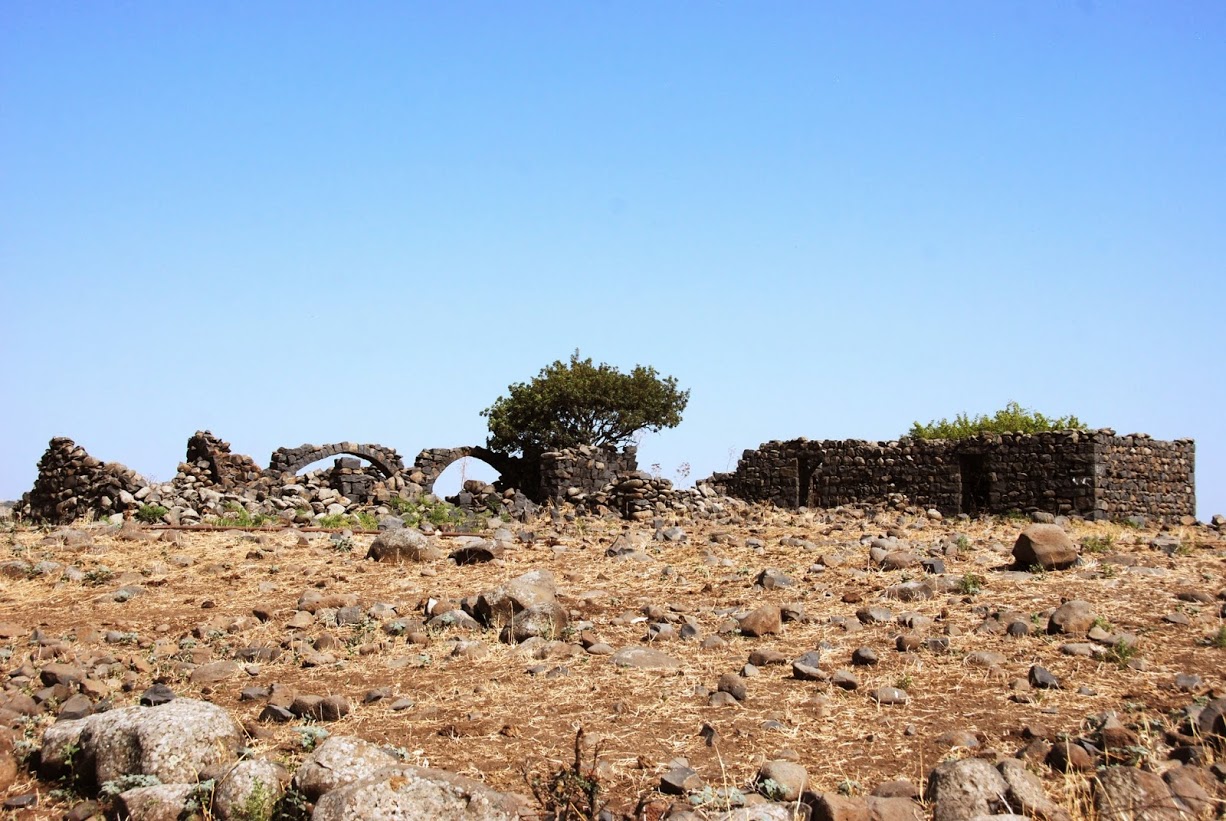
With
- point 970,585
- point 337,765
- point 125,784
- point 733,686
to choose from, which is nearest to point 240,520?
point 970,585

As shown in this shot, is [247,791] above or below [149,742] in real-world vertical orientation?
below

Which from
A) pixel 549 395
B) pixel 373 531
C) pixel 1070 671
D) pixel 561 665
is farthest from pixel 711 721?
pixel 549 395

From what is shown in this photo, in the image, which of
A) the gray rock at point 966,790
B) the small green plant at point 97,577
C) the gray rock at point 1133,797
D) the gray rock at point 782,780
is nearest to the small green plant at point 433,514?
the small green plant at point 97,577

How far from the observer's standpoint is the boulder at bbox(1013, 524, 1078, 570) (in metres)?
10.0

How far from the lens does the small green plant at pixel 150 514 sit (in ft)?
54.1

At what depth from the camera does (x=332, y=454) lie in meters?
25.4

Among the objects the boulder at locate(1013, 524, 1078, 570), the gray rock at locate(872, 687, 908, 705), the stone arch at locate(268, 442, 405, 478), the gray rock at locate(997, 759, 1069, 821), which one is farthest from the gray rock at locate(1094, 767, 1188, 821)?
the stone arch at locate(268, 442, 405, 478)

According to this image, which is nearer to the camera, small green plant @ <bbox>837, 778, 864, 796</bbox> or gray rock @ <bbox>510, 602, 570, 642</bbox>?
small green plant @ <bbox>837, 778, 864, 796</bbox>

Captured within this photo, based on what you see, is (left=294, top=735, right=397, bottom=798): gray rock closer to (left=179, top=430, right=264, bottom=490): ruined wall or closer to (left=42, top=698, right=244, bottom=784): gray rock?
(left=42, top=698, right=244, bottom=784): gray rock

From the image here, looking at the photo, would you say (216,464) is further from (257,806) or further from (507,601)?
(257,806)

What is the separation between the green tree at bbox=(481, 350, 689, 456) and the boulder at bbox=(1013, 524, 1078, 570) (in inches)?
1003

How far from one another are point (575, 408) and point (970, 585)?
28.0m

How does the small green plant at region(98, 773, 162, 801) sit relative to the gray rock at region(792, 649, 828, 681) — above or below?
below

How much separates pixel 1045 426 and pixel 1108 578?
74.5ft
